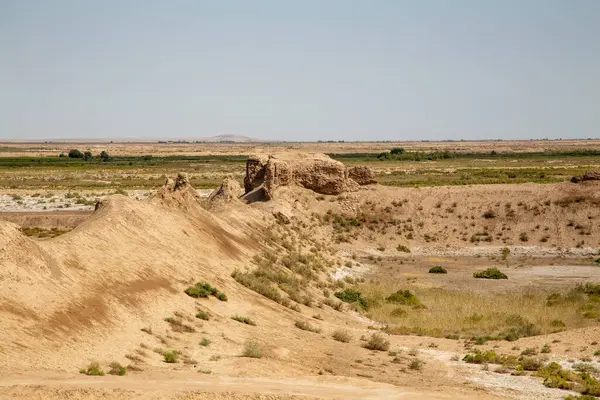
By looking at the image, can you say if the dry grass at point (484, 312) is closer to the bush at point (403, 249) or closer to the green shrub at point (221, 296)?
the green shrub at point (221, 296)

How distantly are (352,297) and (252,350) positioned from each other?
1445 centimetres

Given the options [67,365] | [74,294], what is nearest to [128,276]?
[74,294]

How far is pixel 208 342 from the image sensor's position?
2178 cm

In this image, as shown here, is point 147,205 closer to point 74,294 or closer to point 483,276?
point 74,294

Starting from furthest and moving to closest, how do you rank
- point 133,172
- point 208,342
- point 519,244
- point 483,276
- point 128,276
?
point 133,172, point 519,244, point 483,276, point 128,276, point 208,342

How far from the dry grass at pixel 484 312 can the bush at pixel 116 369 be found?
521 inches

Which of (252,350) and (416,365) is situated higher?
(252,350)

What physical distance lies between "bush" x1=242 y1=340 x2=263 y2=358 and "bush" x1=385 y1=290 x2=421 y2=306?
13.9 meters

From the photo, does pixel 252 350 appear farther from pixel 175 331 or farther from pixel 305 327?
pixel 305 327

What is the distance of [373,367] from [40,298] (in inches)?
363

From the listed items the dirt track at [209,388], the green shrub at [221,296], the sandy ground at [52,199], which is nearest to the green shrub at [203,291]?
the green shrub at [221,296]

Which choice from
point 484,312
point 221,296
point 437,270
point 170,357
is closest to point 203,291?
point 221,296

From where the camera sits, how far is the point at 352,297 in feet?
114

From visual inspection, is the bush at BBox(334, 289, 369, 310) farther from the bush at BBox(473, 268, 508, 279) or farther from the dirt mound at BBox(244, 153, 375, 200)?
the dirt mound at BBox(244, 153, 375, 200)
